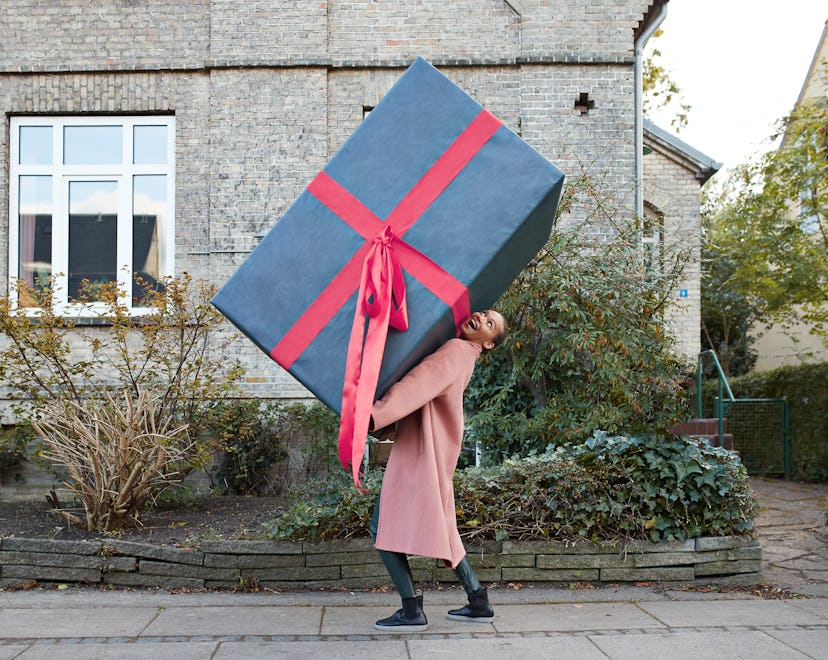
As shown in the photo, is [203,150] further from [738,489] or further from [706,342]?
[706,342]

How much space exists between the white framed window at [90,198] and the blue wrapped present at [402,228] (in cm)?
504

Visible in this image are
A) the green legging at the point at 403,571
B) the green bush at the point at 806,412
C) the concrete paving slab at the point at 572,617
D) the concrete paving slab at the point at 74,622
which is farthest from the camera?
the green bush at the point at 806,412

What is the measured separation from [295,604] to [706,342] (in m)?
22.5

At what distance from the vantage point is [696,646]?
3.98 meters

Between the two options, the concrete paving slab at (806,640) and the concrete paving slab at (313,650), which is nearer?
the concrete paving slab at (313,650)

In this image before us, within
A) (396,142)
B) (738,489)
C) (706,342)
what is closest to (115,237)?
(396,142)

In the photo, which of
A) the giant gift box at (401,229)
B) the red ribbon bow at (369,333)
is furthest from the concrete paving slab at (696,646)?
the giant gift box at (401,229)

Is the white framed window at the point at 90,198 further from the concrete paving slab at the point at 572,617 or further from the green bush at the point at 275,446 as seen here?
the concrete paving slab at the point at 572,617

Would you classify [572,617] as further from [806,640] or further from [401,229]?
[401,229]

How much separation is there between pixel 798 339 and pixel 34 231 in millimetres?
19179

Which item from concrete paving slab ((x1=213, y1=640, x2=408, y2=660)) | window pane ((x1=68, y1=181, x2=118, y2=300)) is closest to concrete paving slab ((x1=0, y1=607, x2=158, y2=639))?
concrete paving slab ((x1=213, y1=640, x2=408, y2=660))

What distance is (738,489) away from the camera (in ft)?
17.6

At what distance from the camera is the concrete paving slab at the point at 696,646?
384 cm

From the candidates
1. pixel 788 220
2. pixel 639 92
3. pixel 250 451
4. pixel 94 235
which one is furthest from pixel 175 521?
pixel 788 220
